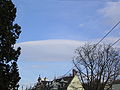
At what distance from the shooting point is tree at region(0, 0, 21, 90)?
3666cm

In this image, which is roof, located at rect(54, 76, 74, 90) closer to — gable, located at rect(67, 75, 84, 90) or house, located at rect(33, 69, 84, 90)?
house, located at rect(33, 69, 84, 90)

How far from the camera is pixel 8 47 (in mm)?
37875

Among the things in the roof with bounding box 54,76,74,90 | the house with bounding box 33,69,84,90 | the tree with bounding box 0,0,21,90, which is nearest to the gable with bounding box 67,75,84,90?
the house with bounding box 33,69,84,90

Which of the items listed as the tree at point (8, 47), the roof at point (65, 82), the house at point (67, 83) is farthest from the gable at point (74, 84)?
the tree at point (8, 47)

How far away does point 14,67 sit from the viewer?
122ft

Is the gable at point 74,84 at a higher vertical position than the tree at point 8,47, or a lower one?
higher

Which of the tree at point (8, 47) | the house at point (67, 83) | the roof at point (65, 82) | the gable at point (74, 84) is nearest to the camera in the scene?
the tree at point (8, 47)

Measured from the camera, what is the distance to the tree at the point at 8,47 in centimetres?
3666

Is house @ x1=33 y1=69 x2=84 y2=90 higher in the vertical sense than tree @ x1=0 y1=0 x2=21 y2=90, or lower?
higher

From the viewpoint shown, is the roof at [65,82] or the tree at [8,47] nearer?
the tree at [8,47]

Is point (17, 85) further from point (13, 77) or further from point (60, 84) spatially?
point (60, 84)

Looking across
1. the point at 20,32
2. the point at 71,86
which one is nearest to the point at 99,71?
the point at 71,86

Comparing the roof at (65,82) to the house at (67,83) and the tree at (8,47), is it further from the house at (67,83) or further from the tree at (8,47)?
the tree at (8,47)

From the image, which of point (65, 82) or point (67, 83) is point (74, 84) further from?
point (65, 82)
